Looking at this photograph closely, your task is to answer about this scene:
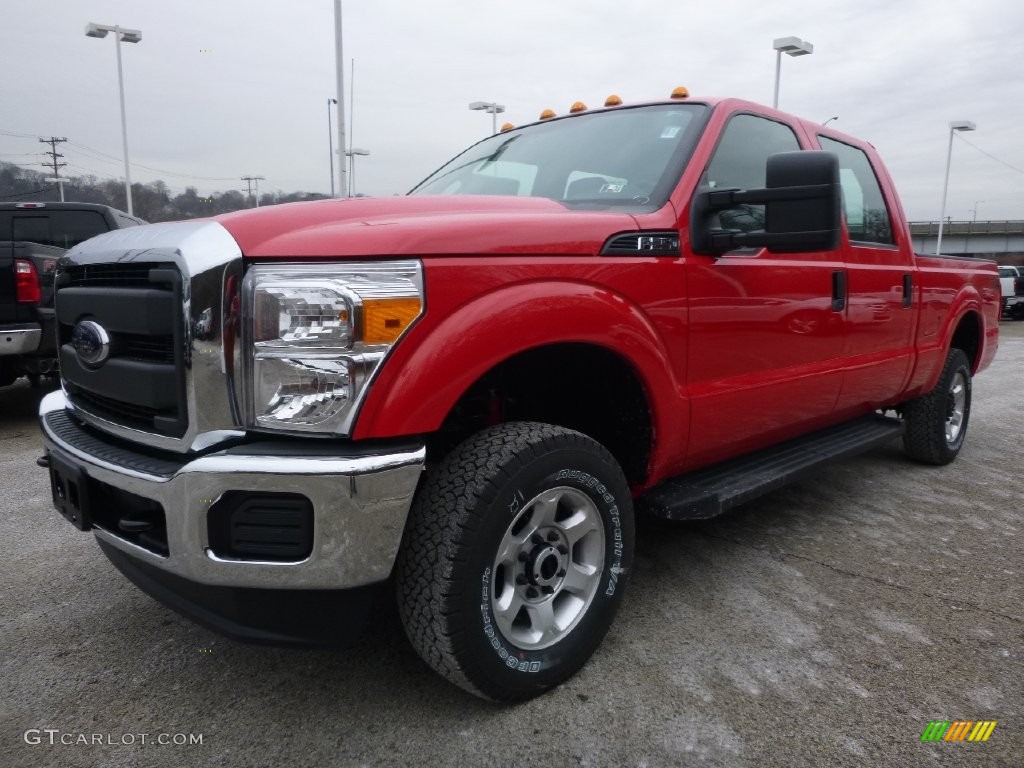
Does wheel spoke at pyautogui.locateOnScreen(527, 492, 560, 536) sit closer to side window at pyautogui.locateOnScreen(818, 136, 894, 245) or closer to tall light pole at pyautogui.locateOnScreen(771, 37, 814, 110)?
side window at pyautogui.locateOnScreen(818, 136, 894, 245)

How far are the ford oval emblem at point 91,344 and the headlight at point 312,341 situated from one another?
627 mm

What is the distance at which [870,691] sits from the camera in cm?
219

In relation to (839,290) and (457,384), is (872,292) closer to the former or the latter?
(839,290)

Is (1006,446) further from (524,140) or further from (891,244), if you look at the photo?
(524,140)

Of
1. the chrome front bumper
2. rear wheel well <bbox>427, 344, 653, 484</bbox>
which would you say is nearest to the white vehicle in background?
rear wheel well <bbox>427, 344, 653, 484</bbox>

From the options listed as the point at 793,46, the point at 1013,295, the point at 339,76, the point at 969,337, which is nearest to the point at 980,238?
the point at 1013,295

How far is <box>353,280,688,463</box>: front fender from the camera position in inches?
69.7

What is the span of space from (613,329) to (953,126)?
3416 cm

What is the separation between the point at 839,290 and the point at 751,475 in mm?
991

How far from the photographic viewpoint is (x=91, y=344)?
7.02 ft

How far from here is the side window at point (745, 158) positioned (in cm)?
277

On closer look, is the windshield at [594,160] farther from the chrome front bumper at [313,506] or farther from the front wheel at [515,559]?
the chrome front bumper at [313,506]

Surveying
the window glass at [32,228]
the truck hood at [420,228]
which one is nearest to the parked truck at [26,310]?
the window glass at [32,228]

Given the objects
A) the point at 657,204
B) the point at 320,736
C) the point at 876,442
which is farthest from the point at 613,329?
the point at 876,442
